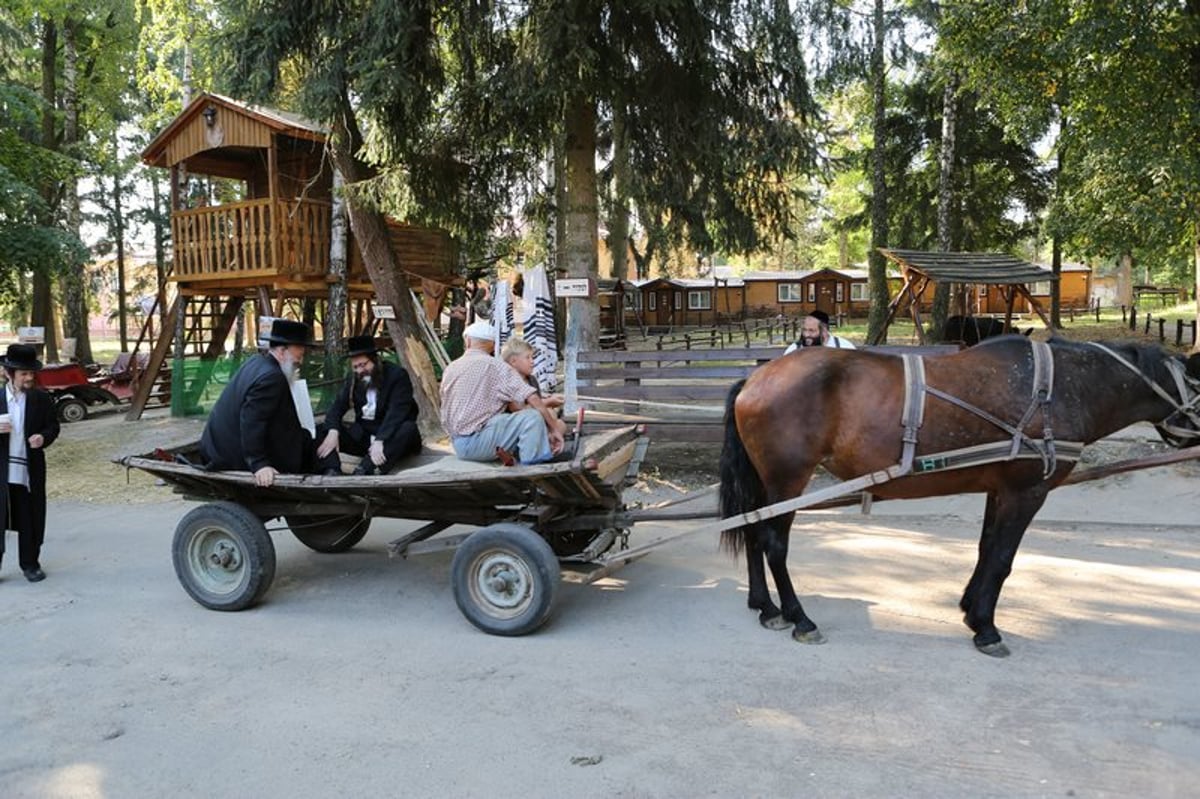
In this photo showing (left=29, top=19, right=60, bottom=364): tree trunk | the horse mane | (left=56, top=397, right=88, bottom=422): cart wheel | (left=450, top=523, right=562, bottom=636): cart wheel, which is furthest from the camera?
(left=29, top=19, right=60, bottom=364): tree trunk

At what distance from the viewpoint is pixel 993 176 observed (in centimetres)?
2895

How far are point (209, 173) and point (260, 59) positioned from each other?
27.1ft

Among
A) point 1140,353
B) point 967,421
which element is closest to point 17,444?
A: point 967,421

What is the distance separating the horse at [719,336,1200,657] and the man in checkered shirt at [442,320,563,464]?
1.35 metres

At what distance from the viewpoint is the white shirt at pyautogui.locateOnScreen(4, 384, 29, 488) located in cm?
670

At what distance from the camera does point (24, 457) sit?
681 centimetres

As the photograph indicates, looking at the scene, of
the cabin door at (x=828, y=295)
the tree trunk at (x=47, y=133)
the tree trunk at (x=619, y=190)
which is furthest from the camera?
the cabin door at (x=828, y=295)

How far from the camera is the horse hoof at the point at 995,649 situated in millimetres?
4762

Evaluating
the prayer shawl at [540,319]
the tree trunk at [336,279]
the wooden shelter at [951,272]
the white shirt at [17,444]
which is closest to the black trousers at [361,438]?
the white shirt at [17,444]

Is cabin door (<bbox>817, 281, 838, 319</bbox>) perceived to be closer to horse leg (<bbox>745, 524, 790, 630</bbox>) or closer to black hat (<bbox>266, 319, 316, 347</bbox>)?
horse leg (<bbox>745, 524, 790, 630</bbox>)

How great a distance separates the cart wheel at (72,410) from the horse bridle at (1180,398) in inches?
732

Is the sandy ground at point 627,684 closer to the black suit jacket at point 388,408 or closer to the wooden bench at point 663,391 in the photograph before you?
the black suit jacket at point 388,408

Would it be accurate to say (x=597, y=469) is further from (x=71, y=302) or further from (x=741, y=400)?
(x=71, y=302)

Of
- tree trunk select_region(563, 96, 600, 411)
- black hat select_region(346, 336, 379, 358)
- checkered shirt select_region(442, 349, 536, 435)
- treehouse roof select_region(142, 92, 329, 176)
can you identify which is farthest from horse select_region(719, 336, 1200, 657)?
treehouse roof select_region(142, 92, 329, 176)
